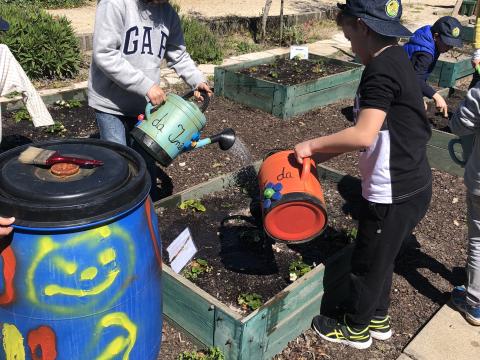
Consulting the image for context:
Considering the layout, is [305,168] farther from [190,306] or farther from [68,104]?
[68,104]

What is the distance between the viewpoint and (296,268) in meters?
2.75

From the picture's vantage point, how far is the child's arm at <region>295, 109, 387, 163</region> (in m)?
1.89

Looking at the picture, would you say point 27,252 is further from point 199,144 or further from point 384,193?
point 384,193

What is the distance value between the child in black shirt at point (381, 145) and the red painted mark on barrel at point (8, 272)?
1.19 meters

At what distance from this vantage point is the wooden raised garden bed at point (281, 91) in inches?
215

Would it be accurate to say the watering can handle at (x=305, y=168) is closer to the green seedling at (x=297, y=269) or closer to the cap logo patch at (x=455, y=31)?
the green seedling at (x=297, y=269)

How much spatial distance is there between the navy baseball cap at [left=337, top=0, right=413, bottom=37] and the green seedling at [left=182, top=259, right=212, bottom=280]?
5.05 feet

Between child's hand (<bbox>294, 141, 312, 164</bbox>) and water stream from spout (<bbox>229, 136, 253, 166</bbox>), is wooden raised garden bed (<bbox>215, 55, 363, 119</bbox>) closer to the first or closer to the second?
water stream from spout (<bbox>229, 136, 253, 166</bbox>)

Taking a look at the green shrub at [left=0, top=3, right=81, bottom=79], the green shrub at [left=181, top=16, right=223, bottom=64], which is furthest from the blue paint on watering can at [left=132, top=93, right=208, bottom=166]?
the green shrub at [left=181, top=16, right=223, bottom=64]

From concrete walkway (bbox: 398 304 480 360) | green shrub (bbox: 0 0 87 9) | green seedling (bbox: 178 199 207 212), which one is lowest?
green shrub (bbox: 0 0 87 9)

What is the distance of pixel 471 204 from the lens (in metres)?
2.50

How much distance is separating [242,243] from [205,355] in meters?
0.83

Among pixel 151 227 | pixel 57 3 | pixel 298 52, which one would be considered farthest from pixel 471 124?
pixel 57 3

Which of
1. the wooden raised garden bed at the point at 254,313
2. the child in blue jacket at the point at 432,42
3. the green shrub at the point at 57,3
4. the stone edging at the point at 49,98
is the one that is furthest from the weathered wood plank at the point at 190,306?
the green shrub at the point at 57,3
